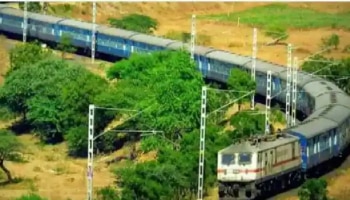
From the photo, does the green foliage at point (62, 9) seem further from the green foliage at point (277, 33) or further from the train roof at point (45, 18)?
the green foliage at point (277, 33)

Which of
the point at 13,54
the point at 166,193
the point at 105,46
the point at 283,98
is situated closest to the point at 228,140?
the point at 166,193

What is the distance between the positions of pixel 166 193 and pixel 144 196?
0.89 metres

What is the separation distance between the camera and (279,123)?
6081 centimetres

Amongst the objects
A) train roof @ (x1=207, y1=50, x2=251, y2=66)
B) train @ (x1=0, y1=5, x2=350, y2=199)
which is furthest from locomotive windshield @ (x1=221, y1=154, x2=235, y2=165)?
train roof @ (x1=207, y1=50, x2=251, y2=66)

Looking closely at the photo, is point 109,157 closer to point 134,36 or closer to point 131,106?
point 131,106

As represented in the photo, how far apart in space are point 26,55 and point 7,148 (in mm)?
21184

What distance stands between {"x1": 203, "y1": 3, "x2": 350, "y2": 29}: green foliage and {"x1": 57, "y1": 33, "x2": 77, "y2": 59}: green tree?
923 inches

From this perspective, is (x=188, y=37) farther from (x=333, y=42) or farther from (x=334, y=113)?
(x=334, y=113)

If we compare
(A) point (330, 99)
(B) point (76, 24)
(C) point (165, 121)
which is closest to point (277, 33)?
(B) point (76, 24)

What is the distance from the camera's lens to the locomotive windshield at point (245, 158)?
44500 mm

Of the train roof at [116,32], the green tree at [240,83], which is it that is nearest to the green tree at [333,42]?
the train roof at [116,32]

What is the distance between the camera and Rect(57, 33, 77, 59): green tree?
82438 millimetres

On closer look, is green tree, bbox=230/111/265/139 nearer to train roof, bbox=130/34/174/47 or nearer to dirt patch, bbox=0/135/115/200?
dirt patch, bbox=0/135/115/200

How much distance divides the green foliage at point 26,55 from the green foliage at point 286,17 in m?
32.0
